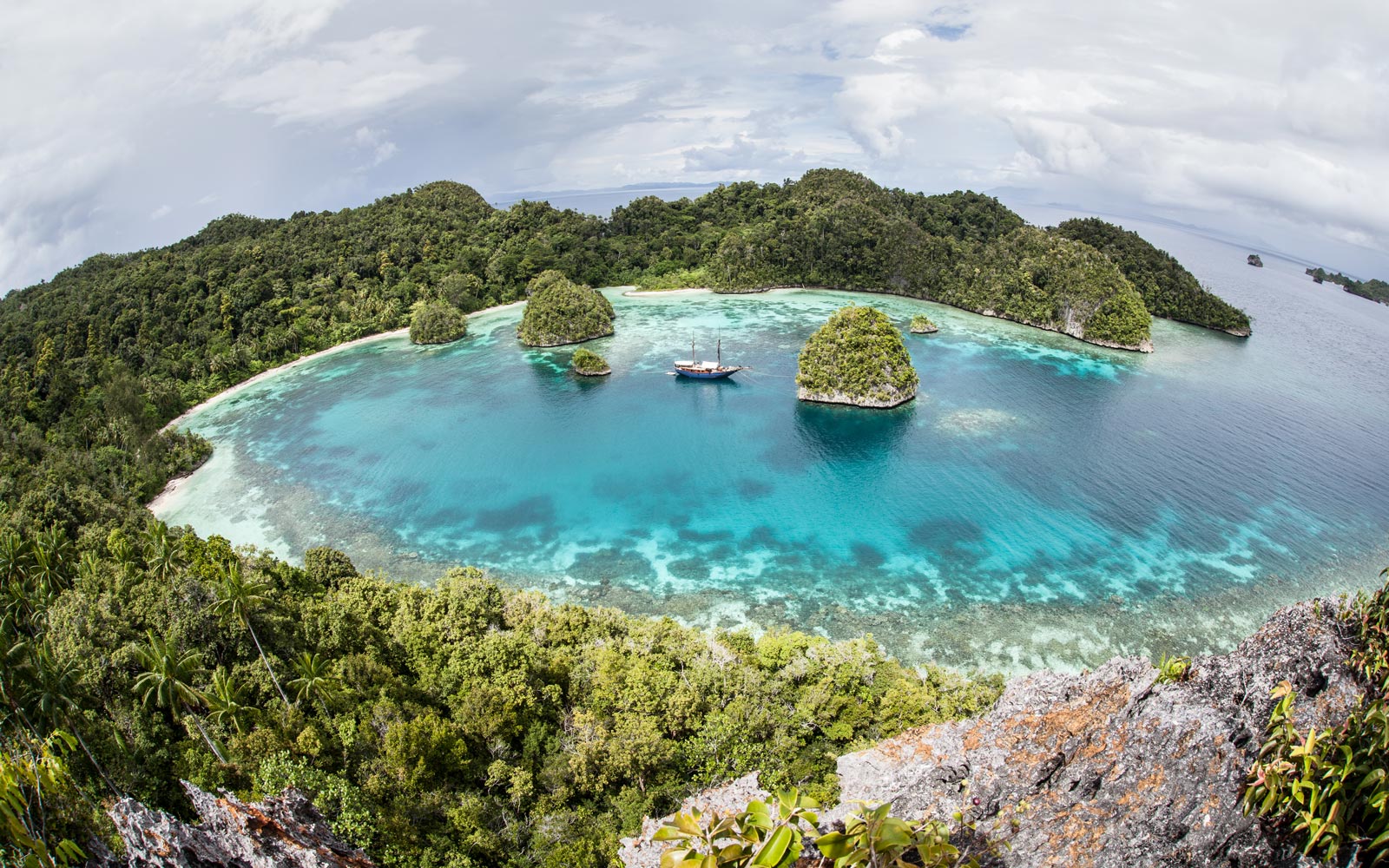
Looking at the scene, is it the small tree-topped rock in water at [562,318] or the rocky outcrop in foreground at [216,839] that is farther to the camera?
the small tree-topped rock in water at [562,318]

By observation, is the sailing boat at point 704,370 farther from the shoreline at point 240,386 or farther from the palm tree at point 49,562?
the palm tree at point 49,562

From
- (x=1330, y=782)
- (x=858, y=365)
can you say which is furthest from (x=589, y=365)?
(x=1330, y=782)

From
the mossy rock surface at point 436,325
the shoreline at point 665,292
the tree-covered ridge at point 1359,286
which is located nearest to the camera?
the mossy rock surface at point 436,325

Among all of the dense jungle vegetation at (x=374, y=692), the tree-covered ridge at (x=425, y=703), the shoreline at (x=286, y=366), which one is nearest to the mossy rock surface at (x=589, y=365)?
the shoreline at (x=286, y=366)

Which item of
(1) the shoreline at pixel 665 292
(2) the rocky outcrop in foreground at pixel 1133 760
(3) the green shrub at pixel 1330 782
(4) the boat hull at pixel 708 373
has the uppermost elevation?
(1) the shoreline at pixel 665 292

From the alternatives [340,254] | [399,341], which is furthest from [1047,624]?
[340,254]
